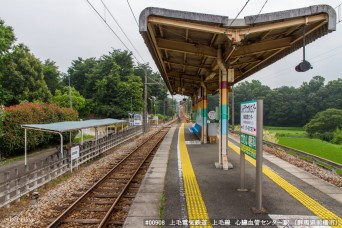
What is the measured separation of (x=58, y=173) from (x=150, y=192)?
4.53 meters

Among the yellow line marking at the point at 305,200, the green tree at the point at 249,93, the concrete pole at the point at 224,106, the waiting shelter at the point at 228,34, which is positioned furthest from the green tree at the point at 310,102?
the yellow line marking at the point at 305,200

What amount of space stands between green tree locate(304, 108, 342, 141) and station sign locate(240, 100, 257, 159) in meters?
49.7

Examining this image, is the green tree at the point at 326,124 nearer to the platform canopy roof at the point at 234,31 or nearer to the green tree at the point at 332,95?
the green tree at the point at 332,95

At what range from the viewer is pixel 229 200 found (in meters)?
7.55

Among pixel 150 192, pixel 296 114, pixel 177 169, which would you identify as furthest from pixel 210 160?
pixel 296 114

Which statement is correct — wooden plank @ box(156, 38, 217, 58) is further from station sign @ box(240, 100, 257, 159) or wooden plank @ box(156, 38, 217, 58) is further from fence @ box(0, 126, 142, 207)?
fence @ box(0, 126, 142, 207)

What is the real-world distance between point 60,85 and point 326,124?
54.9 metres

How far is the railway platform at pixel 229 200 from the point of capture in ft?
20.3

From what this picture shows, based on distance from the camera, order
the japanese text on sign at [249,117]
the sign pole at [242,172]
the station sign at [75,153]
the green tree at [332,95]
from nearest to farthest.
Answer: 1. the japanese text on sign at [249,117]
2. the sign pole at [242,172]
3. the station sign at [75,153]
4. the green tree at [332,95]

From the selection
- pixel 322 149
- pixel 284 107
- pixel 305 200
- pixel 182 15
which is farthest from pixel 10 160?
pixel 284 107

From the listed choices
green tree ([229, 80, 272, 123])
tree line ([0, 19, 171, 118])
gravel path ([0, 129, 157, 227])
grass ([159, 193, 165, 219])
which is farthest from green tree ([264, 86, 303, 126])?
grass ([159, 193, 165, 219])

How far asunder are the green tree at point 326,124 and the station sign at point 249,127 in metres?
49.7

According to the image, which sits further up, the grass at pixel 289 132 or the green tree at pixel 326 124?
the green tree at pixel 326 124

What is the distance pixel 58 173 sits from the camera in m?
11.0
